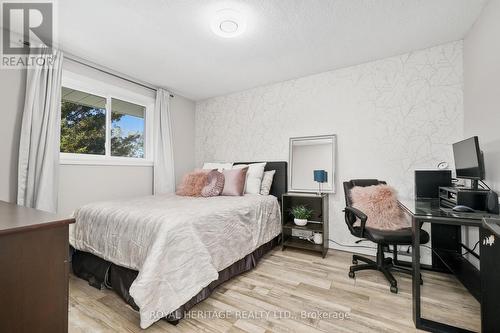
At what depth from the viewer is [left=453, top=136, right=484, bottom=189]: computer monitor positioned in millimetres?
1561

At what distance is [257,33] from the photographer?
2.10 meters

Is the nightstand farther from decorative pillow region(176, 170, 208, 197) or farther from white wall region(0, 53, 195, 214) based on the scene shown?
white wall region(0, 53, 195, 214)

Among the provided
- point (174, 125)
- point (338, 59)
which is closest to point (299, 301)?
point (338, 59)

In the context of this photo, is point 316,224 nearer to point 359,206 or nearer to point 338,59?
point 359,206

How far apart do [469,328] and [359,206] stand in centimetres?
108

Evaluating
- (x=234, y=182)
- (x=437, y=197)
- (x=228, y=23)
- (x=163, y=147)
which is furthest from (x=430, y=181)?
(x=163, y=147)

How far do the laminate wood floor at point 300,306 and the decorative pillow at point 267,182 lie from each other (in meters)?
1.11

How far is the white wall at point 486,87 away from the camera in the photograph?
167 cm

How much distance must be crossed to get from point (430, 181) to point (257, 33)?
231 cm

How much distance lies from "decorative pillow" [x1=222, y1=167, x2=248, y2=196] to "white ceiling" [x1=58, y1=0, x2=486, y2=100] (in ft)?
4.42

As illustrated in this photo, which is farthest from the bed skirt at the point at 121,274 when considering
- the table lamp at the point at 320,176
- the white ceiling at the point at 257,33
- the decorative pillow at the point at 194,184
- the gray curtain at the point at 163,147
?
the white ceiling at the point at 257,33

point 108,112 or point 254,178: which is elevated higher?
point 108,112

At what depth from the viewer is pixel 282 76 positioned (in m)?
3.09

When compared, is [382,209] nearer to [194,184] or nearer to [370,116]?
[370,116]
